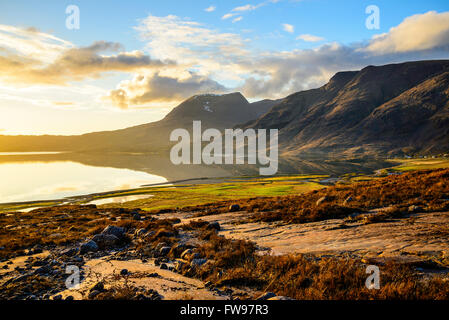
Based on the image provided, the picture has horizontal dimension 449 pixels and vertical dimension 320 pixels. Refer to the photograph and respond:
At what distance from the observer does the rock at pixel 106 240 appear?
14.5 metres

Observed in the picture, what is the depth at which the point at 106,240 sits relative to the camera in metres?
14.8

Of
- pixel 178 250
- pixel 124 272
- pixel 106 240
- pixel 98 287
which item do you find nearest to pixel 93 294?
pixel 98 287

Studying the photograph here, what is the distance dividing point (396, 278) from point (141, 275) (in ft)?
27.4

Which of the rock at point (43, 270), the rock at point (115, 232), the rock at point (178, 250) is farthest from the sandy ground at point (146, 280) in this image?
the rock at point (115, 232)

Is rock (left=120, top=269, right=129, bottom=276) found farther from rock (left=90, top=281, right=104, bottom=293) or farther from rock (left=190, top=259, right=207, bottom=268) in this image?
rock (left=190, top=259, right=207, bottom=268)

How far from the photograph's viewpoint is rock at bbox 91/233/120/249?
14477mm

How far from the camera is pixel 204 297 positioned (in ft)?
25.0

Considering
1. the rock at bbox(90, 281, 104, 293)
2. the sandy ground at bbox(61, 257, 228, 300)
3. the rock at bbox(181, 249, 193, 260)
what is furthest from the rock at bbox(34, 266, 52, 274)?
the rock at bbox(181, 249, 193, 260)

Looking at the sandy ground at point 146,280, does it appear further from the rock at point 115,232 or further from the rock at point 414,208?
the rock at point 414,208

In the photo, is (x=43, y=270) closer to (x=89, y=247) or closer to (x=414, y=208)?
(x=89, y=247)

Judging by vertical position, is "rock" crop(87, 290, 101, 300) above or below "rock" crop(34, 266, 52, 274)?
above
